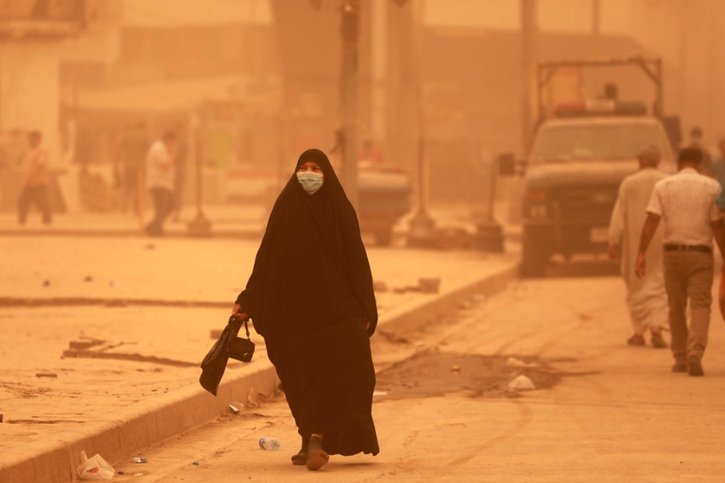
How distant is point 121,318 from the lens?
51.9ft

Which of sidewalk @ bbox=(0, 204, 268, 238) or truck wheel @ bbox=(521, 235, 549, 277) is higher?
truck wheel @ bbox=(521, 235, 549, 277)

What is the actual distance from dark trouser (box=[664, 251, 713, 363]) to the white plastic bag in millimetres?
5603

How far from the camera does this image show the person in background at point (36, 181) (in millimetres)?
32469

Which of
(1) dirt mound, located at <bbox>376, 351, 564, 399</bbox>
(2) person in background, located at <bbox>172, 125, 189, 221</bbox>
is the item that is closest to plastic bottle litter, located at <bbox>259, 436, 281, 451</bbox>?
(1) dirt mound, located at <bbox>376, 351, 564, 399</bbox>

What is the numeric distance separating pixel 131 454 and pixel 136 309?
7.22 metres

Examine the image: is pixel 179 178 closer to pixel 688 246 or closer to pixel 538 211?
pixel 538 211

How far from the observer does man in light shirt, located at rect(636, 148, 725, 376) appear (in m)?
13.3

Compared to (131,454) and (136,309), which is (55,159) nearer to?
(136,309)

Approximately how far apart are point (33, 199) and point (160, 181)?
4.37m

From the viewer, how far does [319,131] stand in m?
50.6

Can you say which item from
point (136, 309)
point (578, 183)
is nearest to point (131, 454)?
point (136, 309)

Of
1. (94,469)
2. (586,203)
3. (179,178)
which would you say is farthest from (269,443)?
(179,178)

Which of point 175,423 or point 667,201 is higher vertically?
point 667,201

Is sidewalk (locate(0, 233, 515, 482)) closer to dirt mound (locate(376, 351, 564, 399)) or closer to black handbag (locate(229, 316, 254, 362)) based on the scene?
black handbag (locate(229, 316, 254, 362))
